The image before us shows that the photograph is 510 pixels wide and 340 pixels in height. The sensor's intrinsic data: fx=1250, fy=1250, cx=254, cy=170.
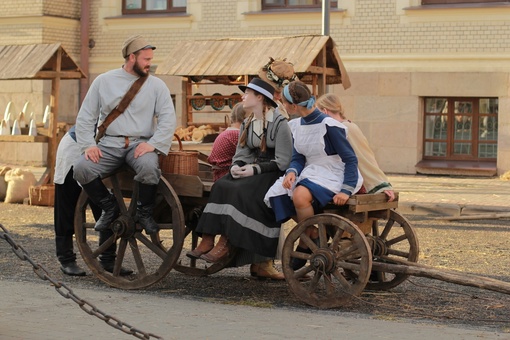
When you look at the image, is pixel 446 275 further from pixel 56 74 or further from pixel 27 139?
pixel 27 139

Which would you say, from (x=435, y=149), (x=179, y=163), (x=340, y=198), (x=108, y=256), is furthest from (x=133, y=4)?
(x=340, y=198)

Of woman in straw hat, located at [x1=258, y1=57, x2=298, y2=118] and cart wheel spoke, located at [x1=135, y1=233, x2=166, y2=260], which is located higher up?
woman in straw hat, located at [x1=258, y1=57, x2=298, y2=118]

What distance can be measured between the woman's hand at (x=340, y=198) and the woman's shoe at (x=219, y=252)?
874mm

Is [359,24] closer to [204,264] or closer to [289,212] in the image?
[204,264]

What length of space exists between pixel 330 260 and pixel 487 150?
46.5ft

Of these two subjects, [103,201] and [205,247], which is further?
[103,201]

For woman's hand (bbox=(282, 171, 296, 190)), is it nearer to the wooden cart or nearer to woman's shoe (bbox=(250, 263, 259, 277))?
the wooden cart

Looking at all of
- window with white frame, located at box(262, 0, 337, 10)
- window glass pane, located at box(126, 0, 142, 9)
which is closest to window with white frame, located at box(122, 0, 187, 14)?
window glass pane, located at box(126, 0, 142, 9)

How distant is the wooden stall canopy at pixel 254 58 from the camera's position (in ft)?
53.4

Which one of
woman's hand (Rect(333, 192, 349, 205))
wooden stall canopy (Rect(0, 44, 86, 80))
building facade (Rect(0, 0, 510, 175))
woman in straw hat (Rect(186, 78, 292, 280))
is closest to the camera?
woman's hand (Rect(333, 192, 349, 205))

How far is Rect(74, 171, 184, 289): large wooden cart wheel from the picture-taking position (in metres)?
8.54

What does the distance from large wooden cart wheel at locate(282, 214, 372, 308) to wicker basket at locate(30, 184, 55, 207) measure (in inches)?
329

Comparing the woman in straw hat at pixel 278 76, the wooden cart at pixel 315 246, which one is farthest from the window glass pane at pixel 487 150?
the woman in straw hat at pixel 278 76

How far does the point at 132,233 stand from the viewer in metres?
8.77
